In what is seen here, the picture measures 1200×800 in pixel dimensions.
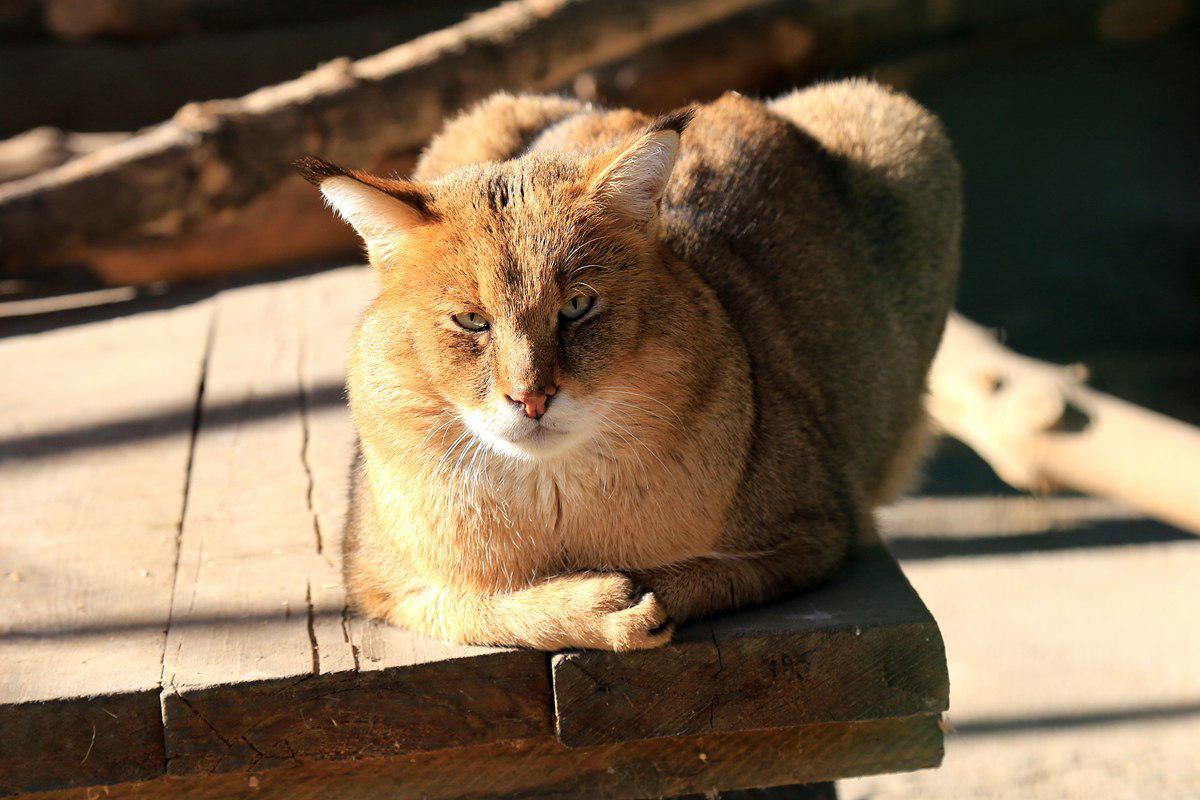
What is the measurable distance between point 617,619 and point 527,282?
60cm

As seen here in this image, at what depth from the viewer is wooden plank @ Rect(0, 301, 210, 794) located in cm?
237

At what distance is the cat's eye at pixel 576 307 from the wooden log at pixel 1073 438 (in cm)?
283

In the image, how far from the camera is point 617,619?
232 centimetres

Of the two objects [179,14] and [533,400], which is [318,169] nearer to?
[533,400]

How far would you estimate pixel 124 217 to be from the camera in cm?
→ 489

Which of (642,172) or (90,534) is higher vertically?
(642,172)

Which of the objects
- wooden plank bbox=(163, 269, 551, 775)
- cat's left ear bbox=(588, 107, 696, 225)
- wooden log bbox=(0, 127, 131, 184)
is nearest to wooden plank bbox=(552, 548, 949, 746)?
wooden plank bbox=(163, 269, 551, 775)

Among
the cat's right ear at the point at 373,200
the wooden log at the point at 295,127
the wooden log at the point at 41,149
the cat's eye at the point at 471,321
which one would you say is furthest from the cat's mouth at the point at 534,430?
the wooden log at the point at 41,149

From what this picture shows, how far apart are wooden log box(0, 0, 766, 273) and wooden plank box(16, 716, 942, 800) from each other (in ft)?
9.48

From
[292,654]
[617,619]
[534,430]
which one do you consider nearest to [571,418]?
[534,430]

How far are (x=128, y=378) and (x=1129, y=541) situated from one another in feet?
15.2

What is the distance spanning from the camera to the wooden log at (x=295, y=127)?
486 centimetres

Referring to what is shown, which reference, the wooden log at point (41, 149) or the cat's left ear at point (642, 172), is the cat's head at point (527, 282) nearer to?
the cat's left ear at point (642, 172)

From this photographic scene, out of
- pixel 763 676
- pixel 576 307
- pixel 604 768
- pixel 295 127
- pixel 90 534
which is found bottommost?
pixel 604 768
